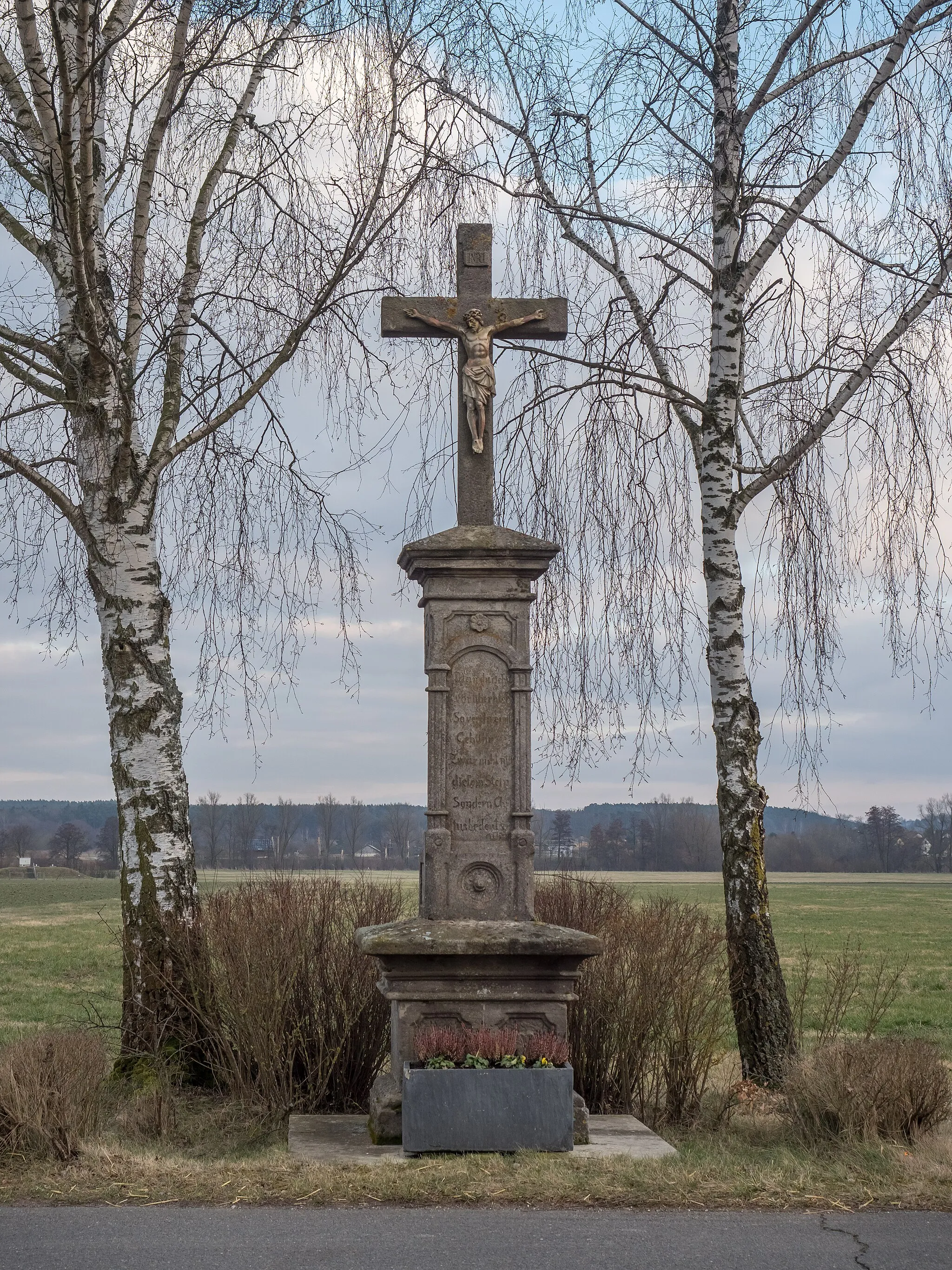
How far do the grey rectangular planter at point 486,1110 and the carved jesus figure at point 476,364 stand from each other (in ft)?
13.1

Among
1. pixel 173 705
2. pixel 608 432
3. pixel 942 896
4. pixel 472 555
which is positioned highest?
pixel 608 432

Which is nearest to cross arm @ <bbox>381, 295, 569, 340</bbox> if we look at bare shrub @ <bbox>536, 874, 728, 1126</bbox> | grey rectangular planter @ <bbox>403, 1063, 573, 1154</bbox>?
bare shrub @ <bbox>536, 874, 728, 1126</bbox>

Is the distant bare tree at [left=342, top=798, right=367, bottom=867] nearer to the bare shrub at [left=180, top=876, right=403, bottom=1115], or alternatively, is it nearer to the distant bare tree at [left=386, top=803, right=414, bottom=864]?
the distant bare tree at [left=386, top=803, right=414, bottom=864]

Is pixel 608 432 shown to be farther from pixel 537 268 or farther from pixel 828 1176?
pixel 828 1176

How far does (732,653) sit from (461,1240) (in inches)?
199

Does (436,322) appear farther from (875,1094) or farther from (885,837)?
(885,837)

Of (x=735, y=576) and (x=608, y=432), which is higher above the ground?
(x=608, y=432)

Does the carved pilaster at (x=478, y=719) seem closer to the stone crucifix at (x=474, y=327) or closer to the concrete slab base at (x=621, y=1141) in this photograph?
the stone crucifix at (x=474, y=327)

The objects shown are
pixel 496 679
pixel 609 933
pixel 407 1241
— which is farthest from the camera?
pixel 609 933

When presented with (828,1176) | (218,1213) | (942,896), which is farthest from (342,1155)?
(942,896)

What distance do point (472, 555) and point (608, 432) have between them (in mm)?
2001

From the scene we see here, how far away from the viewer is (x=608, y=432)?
988 cm

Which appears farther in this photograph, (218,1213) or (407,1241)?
(218,1213)

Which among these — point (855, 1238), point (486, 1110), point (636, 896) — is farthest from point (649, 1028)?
point (636, 896)
